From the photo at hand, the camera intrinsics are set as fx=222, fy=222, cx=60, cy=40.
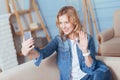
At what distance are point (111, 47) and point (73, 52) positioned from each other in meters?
1.40

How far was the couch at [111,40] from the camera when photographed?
2904 mm

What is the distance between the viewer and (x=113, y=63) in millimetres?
1581

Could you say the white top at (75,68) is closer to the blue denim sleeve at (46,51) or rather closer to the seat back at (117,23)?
the blue denim sleeve at (46,51)

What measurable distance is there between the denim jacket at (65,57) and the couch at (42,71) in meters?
0.05

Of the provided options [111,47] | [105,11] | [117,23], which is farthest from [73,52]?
[105,11]

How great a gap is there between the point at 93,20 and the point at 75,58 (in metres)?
2.02

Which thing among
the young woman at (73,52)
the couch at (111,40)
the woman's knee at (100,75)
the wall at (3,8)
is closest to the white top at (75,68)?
the young woman at (73,52)

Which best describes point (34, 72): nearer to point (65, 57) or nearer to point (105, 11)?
point (65, 57)

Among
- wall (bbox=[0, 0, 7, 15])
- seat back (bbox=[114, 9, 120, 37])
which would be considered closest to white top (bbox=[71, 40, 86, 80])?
seat back (bbox=[114, 9, 120, 37])

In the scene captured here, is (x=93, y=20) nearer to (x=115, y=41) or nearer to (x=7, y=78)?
(x=115, y=41)

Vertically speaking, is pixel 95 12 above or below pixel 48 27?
above

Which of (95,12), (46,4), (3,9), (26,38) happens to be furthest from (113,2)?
(26,38)

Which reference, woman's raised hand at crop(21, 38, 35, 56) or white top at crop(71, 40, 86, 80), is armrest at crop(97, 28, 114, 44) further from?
woman's raised hand at crop(21, 38, 35, 56)

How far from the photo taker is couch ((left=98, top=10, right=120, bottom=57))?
2904 mm
